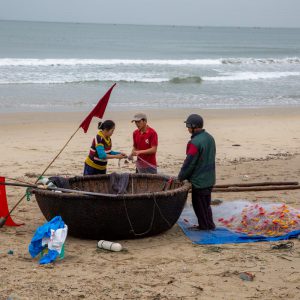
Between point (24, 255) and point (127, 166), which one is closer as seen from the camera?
point (24, 255)

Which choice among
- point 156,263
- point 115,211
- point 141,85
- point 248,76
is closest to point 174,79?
point 141,85

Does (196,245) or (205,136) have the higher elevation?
(205,136)

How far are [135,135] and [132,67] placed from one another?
97.1 feet

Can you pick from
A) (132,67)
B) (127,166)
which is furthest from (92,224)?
(132,67)

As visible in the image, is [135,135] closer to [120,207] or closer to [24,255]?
[120,207]

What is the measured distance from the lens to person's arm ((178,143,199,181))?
6.95m

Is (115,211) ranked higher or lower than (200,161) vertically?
lower

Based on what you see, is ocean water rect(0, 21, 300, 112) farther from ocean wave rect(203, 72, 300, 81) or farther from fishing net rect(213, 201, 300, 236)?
fishing net rect(213, 201, 300, 236)

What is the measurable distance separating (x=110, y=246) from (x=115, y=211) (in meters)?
0.38

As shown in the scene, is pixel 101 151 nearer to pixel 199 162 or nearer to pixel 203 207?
pixel 199 162

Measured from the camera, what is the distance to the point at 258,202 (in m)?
8.55

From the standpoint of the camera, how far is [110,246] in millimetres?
6543

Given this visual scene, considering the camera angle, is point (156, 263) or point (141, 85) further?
point (141, 85)

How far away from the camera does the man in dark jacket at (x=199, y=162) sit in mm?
6977
